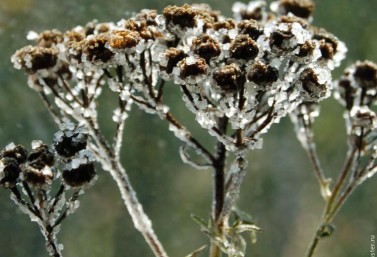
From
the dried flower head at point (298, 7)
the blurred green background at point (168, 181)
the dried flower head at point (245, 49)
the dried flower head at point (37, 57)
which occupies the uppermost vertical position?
the blurred green background at point (168, 181)

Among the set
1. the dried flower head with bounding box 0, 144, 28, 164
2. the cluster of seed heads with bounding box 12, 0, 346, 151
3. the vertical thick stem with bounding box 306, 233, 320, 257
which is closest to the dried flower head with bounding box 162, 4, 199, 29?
the cluster of seed heads with bounding box 12, 0, 346, 151

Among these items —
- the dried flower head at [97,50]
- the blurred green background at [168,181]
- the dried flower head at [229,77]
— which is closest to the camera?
the dried flower head at [229,77]

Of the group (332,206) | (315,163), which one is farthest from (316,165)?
(332,206)

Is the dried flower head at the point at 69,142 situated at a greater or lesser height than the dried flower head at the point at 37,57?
lesser

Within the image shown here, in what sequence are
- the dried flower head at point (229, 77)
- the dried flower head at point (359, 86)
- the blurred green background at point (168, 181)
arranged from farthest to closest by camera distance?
the blurred green background at point (168, 181)
the dried flower head at point (359, 86)
the dried flower head at point (229, 77)

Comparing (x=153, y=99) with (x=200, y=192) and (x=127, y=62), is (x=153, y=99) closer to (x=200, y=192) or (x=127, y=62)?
(x=127, y=62)

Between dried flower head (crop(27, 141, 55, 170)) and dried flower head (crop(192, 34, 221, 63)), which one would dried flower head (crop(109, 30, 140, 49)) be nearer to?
dried flower head (crop(192, 34, 221, 63))

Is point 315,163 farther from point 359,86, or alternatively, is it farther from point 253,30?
point 253,30

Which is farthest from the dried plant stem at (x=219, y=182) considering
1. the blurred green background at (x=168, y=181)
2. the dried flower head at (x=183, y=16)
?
the blurred green background at (x=168, y=181)

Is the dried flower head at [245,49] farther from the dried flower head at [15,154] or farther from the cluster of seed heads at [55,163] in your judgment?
the dried flower head at [15,154]
